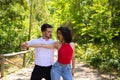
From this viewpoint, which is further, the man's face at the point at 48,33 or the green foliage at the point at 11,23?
the green foliage at the point at 11,23

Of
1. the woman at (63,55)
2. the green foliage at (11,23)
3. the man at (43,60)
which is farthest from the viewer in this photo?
the green foliage at (11,23)

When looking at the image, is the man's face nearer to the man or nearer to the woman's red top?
the man

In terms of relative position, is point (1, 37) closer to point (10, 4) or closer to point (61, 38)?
point (10, 4)

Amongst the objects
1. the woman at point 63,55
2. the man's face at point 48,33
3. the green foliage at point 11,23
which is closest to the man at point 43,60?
the man's face at point 48,33

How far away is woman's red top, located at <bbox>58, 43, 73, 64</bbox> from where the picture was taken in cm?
524

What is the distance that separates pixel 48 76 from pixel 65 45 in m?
0.65

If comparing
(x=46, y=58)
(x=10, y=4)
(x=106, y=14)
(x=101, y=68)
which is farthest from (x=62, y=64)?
(x=10, y=4)

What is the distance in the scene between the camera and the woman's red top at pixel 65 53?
17.2 feet

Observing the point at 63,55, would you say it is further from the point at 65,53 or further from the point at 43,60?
the point at 43,60

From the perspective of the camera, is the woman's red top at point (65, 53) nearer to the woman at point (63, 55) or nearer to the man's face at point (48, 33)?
the woman at point (63, 55)

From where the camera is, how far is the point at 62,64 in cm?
526

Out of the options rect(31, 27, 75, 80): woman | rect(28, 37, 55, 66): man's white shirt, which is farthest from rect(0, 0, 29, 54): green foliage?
rect(31, 27, 75, 80): woman

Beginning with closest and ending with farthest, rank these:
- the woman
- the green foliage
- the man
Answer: the woman, the man, the green foliage

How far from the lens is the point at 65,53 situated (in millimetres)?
5234
